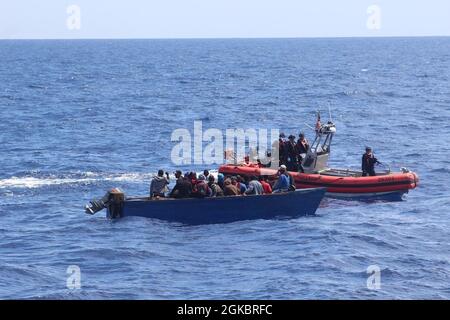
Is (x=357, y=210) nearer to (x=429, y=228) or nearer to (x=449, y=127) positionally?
(x=429, y=228)

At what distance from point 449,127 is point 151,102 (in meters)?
26.5

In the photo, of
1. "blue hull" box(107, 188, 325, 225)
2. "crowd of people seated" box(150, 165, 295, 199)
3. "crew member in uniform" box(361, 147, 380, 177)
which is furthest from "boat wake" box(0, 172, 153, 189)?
"crew member in uniform" box(361, 147, 380, 177)

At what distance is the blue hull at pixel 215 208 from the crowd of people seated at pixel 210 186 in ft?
0.82

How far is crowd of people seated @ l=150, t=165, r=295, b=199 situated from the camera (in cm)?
2602

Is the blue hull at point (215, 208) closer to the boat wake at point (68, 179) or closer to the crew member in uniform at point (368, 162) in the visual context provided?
the crew member in uniform at point (368, 162)

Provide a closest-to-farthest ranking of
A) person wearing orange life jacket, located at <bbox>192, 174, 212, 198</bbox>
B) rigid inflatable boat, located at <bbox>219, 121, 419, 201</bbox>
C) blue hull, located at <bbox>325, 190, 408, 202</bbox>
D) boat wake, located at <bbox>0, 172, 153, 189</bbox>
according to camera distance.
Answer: person wearing orange life jacket, located at <bbox>192, 174, 212, 198</bbox> < rigid inflatable boat, located at <bbox>219, 121, 419, 201</bbox> < blue hull, located at <bbox>325, 190, 408, 202</bbox> < boat wake, located at <bbox>0, 172, 153, 189</bbox>

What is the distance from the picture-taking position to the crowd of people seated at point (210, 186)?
26.0m

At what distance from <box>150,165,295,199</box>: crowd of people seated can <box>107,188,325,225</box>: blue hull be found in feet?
0.82

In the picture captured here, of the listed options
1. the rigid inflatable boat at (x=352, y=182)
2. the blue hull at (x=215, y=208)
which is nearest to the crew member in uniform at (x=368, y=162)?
the rigid inflatable boat at (x=352, y=182)

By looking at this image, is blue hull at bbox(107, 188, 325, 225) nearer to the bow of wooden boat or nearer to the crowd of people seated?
the bow of wooden boat

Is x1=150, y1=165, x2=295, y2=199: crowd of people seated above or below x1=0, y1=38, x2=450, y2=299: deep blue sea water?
above

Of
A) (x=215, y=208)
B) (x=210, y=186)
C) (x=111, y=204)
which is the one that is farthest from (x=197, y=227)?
(x=111, y=204)

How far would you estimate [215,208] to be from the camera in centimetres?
2609
